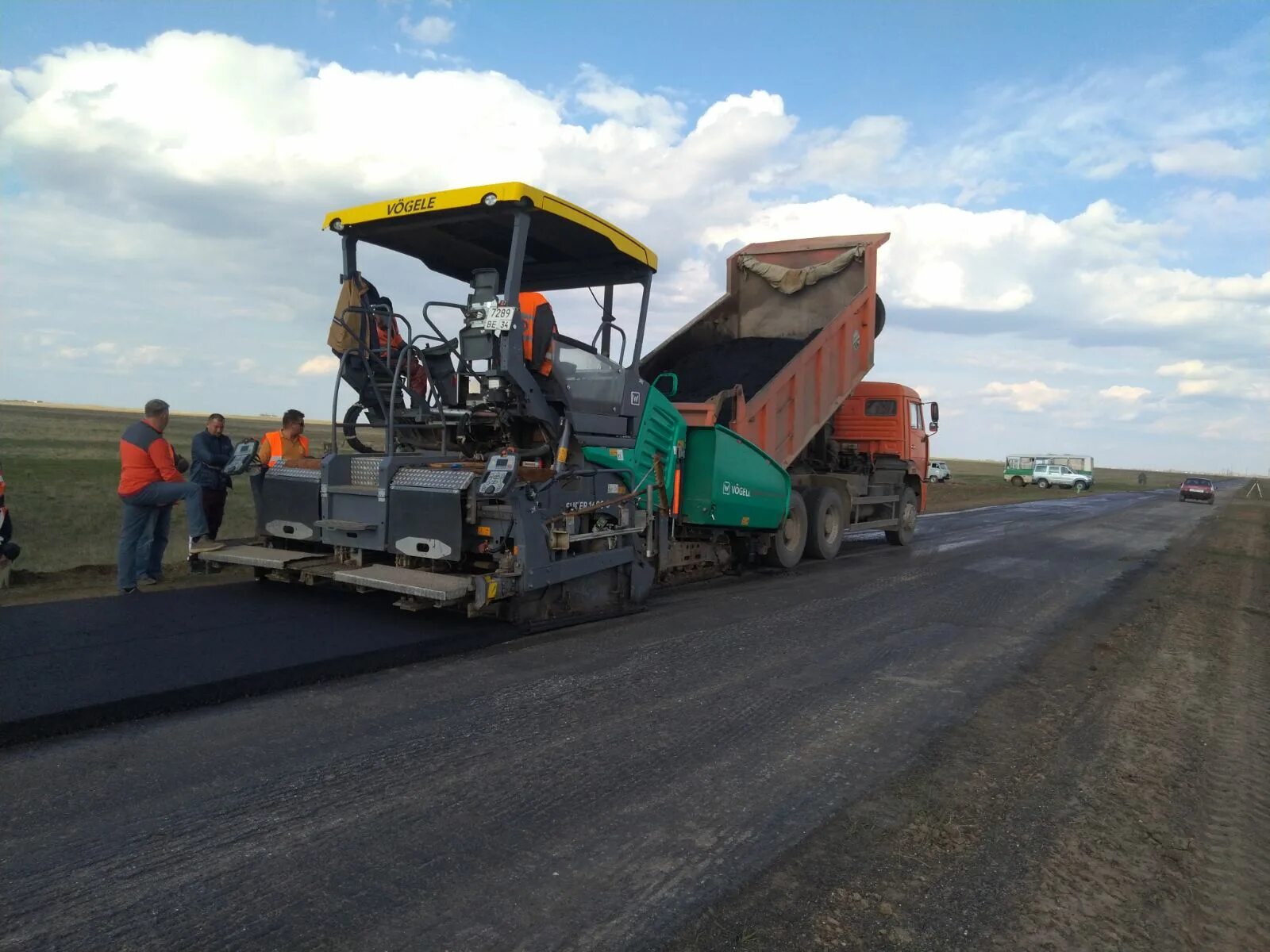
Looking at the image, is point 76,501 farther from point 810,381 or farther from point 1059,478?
point 1059,478

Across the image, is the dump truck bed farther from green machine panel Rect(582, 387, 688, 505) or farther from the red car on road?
the red car on road

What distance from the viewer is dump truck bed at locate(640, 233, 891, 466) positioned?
33.0 feet

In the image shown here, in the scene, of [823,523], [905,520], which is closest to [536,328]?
[823,523]

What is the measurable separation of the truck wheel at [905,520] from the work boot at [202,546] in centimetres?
988

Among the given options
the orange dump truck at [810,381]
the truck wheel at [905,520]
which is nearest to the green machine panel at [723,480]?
the orange dump truck at [810,381]

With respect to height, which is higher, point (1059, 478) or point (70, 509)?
point (1059, 478)

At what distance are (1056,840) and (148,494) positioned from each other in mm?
6634

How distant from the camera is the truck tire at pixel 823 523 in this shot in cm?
1102

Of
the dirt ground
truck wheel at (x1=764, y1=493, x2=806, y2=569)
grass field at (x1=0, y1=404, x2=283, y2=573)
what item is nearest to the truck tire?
truck wheel at (x1=764, y1=493, x2=806, y2=569)

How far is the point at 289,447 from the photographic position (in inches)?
292

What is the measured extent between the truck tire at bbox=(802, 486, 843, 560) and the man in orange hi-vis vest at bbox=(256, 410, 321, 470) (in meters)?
6.30

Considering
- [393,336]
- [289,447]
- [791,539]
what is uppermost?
[393,336]

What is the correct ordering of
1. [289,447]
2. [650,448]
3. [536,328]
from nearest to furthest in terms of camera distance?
[536,328] → [289,447] → [650,448]

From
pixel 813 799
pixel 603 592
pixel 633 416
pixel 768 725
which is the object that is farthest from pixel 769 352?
pixel 813 799
